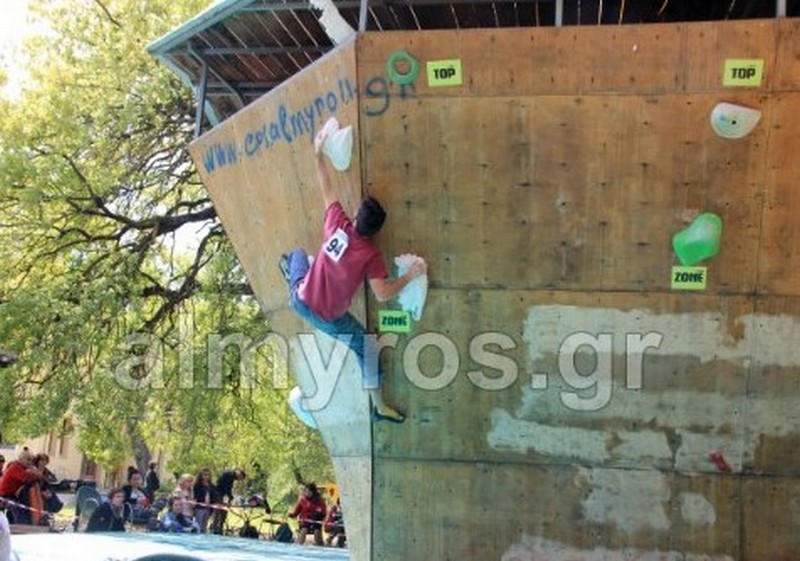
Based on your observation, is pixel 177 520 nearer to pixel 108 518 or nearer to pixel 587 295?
pixel 108 518

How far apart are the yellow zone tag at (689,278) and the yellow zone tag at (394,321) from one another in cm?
217

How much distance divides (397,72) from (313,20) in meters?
2.49

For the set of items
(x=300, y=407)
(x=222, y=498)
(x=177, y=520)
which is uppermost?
(x=300, y=407)

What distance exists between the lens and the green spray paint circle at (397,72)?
7.92 meters

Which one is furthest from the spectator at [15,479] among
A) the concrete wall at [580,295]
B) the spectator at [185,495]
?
the concrete wall at [580,295]

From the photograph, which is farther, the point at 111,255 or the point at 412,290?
the point at 111,255

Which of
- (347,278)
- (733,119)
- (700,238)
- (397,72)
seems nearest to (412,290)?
(347,278)

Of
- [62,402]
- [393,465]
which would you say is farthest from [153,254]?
[393,465]

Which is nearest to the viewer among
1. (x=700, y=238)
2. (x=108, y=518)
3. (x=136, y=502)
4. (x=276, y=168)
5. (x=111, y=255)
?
(x=700, y=238)

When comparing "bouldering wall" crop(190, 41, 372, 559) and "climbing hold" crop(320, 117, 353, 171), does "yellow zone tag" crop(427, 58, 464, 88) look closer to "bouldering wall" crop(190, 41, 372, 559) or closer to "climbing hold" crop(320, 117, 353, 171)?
"bouldering wall" crop(190, 41, 372, 559)

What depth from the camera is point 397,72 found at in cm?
796

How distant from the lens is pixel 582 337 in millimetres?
8141

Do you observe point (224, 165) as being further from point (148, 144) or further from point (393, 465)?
point (148, 144)

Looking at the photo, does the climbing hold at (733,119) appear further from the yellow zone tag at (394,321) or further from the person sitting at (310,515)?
the person sitting at (310,515)
